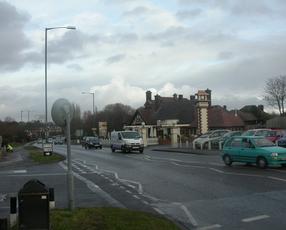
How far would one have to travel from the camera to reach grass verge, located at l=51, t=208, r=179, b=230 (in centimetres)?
916

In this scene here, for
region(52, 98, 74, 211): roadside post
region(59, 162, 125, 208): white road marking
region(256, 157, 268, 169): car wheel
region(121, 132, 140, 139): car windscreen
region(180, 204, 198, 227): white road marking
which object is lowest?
region(180, 204, 198, 227): white road marking

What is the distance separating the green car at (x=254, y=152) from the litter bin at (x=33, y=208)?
15946 millimetres

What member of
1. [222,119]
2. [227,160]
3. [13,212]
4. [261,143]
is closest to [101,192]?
[13,212]

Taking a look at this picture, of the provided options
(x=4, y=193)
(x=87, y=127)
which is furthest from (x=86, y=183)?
(x=87, y=127)

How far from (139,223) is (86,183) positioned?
9841mm

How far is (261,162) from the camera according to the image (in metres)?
23.4

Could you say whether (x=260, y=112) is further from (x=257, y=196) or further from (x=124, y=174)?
(x=257, y=196)

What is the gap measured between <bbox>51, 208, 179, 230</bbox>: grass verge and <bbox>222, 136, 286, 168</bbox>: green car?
1326cm

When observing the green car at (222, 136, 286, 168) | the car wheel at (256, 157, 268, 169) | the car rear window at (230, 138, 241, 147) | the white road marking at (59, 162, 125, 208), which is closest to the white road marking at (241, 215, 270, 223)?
the white road marking at (59, 162, 125, 208)

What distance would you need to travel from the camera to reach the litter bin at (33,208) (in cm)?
846

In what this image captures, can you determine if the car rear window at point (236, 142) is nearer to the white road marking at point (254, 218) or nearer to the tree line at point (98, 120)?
the white road marking at point (254, 218)

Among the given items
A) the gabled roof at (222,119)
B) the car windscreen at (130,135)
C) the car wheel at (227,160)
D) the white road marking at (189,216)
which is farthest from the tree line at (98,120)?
the white road marking at (189,216)

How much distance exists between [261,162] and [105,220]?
14942mm

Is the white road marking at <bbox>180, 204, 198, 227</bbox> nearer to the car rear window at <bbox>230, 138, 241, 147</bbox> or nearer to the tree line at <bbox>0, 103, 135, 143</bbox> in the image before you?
the car rear window at <bbox>230, 138, 241, 147</bbox>
